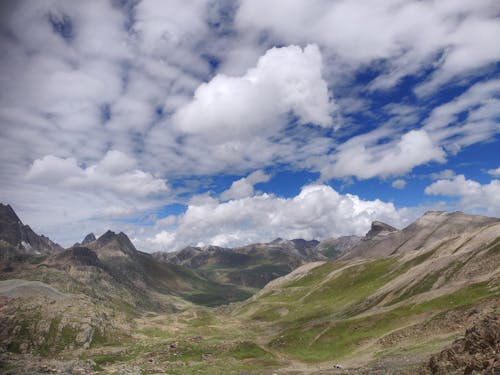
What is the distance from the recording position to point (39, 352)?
8156 cm

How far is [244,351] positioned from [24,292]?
98303 mm

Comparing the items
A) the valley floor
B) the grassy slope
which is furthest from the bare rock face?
the grassy slope

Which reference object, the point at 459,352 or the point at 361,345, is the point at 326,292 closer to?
the point at 361,345

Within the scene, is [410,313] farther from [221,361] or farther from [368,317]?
[221,361]

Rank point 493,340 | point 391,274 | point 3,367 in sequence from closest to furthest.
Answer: point 493,340 → point 3,367 → point 391,274

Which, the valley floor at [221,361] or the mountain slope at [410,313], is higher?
the mountain slope at [410,313]

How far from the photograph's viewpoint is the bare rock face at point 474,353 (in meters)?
25.1

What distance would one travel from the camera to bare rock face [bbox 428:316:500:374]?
82.4 ft

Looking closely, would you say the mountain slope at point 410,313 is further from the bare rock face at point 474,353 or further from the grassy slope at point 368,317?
the bare rock face at point 474,353

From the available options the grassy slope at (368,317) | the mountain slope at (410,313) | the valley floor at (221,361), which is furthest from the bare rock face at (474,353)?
the grassy slope at (368,317)

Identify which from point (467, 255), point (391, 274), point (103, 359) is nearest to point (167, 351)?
point (103, 359)

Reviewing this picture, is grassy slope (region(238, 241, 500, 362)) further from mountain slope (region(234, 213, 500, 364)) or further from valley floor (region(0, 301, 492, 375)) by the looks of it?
valley floor (region(0, 301, 492, 375))

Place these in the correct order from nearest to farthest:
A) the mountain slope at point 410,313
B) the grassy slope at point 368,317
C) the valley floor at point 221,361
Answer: the valley floor at point 221,361
the mountain slope at point 410,313
the grassy slope at point 368,317

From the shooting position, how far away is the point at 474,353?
2802cm
